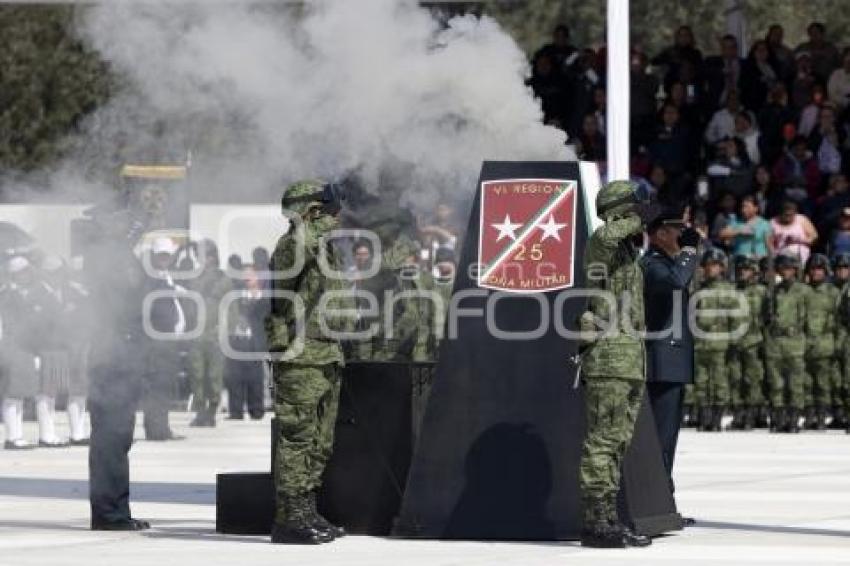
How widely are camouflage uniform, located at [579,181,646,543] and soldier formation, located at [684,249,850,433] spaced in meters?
12.3

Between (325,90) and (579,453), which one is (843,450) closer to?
(325,90)

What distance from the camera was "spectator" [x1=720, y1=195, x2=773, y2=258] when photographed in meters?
27.0

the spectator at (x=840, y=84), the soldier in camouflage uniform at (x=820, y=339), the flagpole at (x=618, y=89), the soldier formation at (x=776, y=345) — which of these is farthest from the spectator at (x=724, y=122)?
the flagpole at (x=618, y=89)

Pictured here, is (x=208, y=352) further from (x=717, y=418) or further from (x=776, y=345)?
(x=776, y=345)

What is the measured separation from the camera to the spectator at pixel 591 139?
28.2 m

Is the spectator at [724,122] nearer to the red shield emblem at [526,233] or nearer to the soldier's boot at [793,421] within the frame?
the soldier's boot at [793,421]

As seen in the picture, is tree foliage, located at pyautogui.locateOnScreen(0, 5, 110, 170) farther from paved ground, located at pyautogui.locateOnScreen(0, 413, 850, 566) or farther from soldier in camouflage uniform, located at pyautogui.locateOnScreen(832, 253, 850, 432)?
paved ground, located at pyautogui.locateOnScreen(0, 413, 850, 566)

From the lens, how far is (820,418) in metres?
25.2

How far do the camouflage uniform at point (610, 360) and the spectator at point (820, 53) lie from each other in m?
18.0

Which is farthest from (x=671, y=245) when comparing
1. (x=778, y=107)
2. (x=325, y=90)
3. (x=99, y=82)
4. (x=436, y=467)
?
(x=99, y=82)

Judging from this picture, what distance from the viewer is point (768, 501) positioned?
1600 centimetres

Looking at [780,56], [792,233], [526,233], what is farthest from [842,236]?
[526,233]

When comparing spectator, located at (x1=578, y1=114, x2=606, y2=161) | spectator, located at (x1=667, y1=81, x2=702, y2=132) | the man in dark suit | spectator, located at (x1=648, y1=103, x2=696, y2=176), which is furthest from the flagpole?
spectator, located at (x1=667, y1=81, x2=702, y2=132)

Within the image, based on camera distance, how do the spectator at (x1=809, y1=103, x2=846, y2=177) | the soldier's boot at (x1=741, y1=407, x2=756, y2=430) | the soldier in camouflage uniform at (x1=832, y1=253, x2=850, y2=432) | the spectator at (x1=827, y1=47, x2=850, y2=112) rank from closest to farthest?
the soldier in camouflage uniform at (x1=832, y1=253, x2=850, y2=432) < the soldier's boot at (x1=741, y1=407, x2=756, y2=430) < the spectator at (x1=809, y1=103, x2=846, y2=177) < the spectator at (x1=827, y1=47, x2=850, y2=112)
